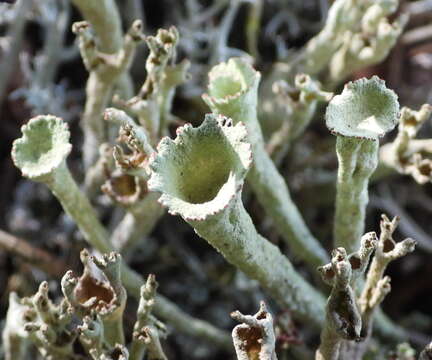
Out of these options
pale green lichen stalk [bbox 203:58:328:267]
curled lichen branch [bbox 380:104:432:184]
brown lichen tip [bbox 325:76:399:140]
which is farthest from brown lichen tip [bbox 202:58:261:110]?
curled lichen branch [bbox 380:104:432:184]

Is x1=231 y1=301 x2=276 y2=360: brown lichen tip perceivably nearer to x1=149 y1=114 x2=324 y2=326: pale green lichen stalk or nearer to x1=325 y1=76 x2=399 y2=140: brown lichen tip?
x1=149 y1=114 x2=324 y2=326: pale green lichen stalk

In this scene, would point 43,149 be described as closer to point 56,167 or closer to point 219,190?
point 56,167

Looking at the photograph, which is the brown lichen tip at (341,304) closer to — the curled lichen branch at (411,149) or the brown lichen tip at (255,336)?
the brown lichen tip at (255,336)

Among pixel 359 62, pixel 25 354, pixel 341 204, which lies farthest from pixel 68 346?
pixel 359 62

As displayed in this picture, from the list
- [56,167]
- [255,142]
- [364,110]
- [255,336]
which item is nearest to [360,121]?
[364,110]

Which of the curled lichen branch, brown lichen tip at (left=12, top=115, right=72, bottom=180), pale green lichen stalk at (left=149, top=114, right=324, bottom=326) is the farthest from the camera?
the curled lichen branch

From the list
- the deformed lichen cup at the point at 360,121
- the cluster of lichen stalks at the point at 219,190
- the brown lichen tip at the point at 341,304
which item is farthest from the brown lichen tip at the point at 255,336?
the deformed lichen cup at the point at 360,121

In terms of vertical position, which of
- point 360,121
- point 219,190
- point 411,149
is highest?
point 411,149
